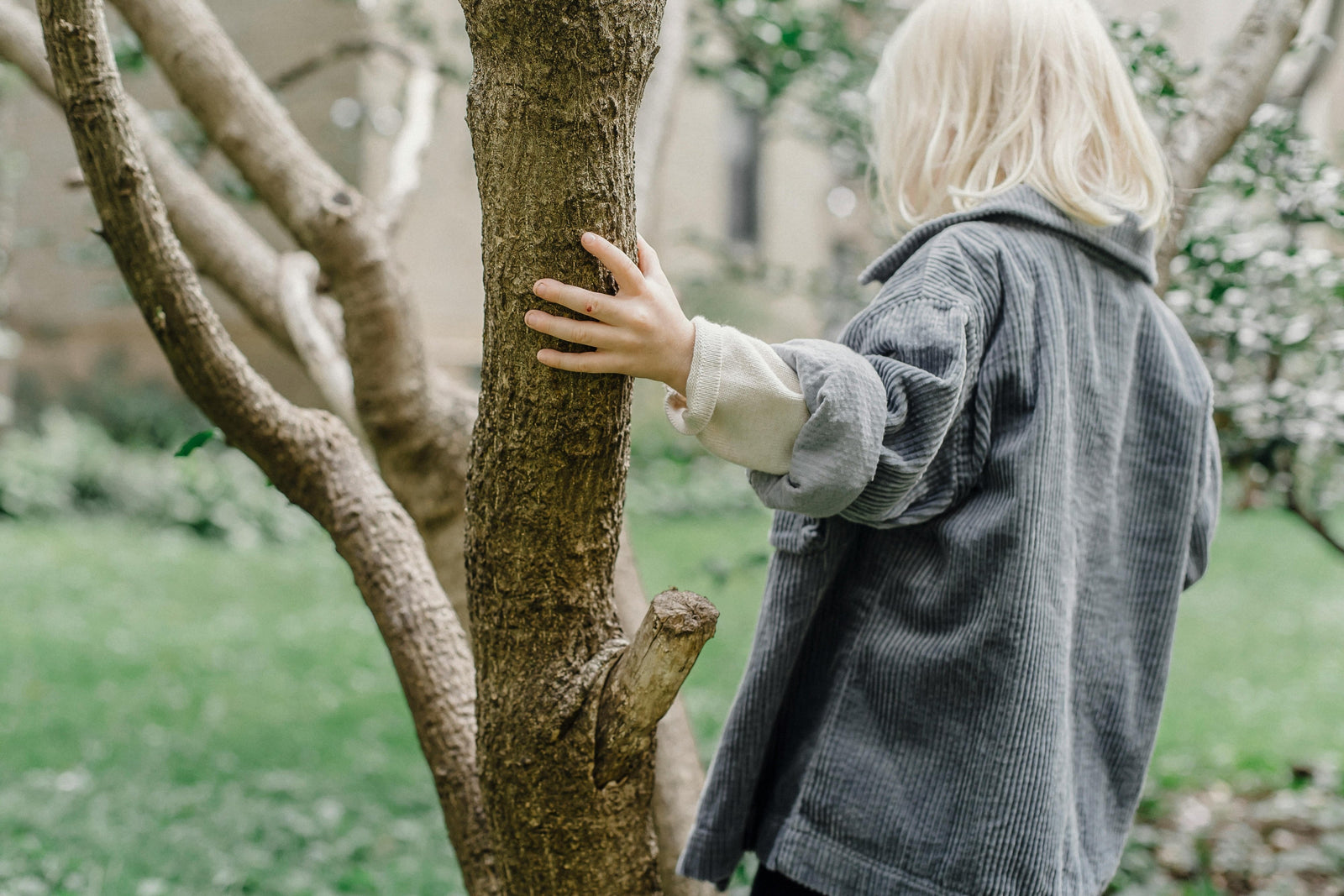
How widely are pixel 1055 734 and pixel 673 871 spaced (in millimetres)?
687

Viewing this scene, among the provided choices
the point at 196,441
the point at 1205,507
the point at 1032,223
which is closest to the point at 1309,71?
the point at 1205,507

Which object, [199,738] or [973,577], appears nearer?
[973,577]

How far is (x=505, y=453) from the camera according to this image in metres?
1.06

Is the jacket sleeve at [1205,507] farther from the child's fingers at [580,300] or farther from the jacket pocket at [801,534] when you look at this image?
the child's fingers at [580,300]

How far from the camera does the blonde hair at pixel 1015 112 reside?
55.5 inches

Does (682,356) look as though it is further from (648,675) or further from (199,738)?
(199,738)

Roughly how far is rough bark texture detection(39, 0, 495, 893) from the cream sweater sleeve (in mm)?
571

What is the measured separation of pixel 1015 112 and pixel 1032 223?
0.62 ft

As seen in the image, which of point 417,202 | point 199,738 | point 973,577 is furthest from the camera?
point 417,202

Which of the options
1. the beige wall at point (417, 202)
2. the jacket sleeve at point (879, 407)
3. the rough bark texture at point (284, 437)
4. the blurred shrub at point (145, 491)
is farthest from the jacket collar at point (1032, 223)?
the blurred shrub at point (145, 491)

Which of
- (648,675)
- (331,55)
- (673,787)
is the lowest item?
(673,787)

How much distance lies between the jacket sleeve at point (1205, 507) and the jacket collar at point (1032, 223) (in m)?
0.26

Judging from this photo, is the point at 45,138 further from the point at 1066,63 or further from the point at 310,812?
the point at 1066,63

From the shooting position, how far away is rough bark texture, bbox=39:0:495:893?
1.24 meters
